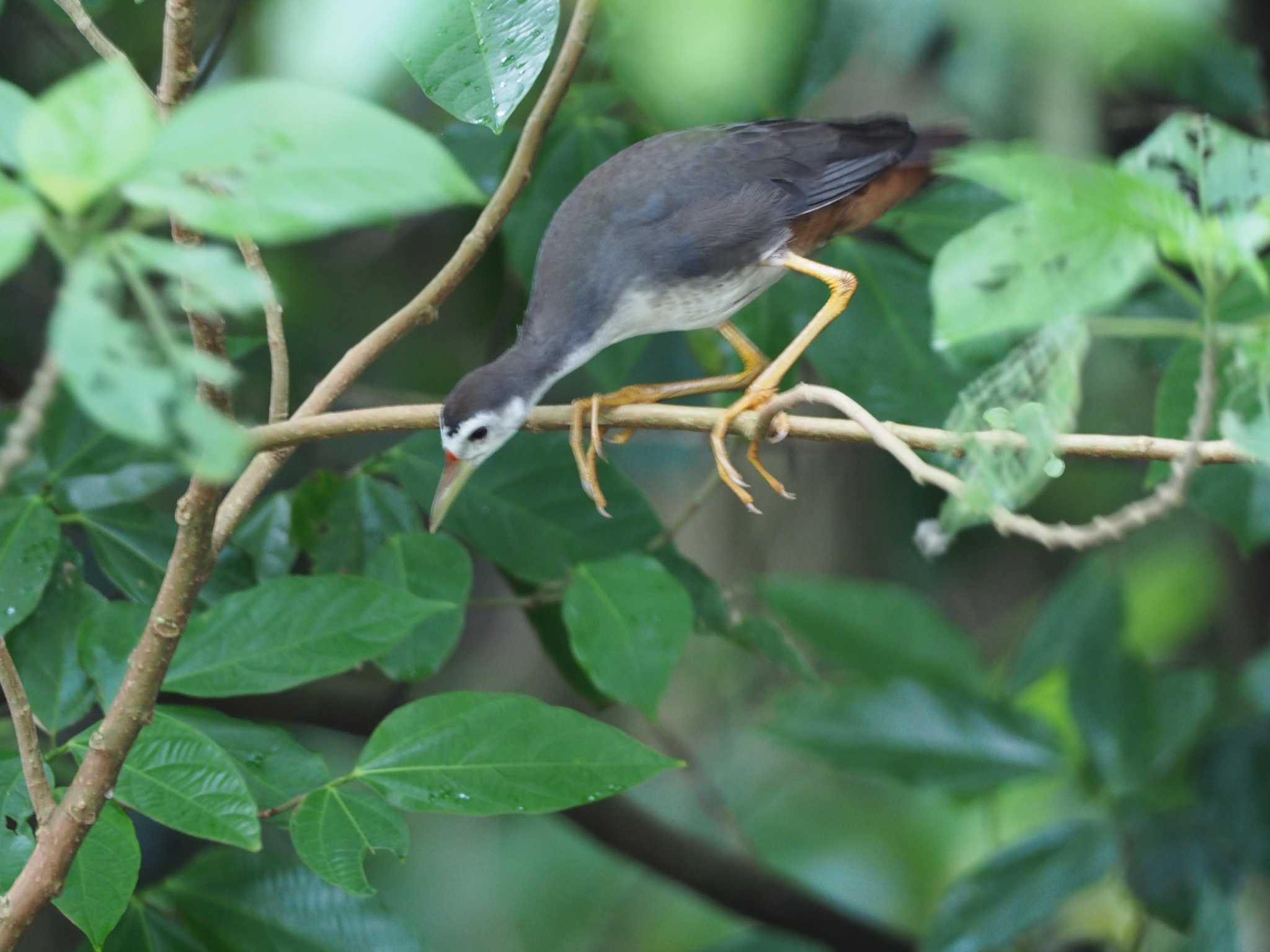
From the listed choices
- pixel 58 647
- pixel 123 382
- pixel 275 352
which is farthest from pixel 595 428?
pixel 123 382

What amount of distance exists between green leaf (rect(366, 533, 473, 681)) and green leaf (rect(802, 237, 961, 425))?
26.6 inches

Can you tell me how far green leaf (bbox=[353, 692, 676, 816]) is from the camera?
1.36m

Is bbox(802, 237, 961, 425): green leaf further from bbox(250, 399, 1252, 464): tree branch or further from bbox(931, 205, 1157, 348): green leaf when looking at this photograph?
bbox(931, 205, 1157, 348): green leaf

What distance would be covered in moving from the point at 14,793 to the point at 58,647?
27 cm

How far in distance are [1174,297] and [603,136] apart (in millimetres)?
1089

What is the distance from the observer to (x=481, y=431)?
1.70m

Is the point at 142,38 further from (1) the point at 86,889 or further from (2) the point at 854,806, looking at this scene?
(2) the point at 854,806

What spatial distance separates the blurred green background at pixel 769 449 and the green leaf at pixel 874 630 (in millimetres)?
309

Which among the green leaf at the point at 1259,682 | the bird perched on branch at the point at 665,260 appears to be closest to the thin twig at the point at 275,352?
the bird perched on branch at the point at 665,260

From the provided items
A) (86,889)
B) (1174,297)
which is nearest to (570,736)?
(86,889)

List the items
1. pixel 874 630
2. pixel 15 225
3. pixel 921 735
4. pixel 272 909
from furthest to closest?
pixel 874 630 → pixel 921 735 → pixel 272 909 → pixel 15 225

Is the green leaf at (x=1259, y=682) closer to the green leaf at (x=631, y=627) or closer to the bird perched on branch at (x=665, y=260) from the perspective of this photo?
the bird perched on branch at (x=665, y=260)

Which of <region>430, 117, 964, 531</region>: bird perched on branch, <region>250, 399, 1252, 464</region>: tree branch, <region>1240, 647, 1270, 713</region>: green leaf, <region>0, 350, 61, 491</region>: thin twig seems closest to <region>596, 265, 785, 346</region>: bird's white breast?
<region>430, 117, 964, 531</region>: bird perched on branch

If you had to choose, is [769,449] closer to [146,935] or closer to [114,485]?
[114,485]
